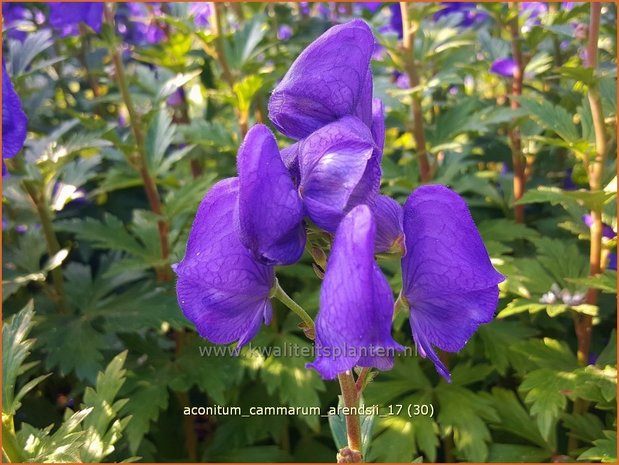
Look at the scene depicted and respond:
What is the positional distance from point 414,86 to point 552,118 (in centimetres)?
63

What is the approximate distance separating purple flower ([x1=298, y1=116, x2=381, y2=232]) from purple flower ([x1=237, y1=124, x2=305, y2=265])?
26 millimetres

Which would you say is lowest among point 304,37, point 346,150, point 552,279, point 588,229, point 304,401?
point 304,401

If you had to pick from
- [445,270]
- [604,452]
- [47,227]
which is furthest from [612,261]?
[47,227]

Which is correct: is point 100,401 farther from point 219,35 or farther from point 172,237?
point 219,35

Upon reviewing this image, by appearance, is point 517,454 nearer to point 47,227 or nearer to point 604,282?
point 604,282

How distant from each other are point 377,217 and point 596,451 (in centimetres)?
88

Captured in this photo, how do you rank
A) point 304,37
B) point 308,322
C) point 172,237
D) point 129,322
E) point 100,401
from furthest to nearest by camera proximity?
point 304,37, point 172,237, point 129,322, point 100,401, point 308,322

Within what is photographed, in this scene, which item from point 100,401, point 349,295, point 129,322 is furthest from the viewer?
point 129,322

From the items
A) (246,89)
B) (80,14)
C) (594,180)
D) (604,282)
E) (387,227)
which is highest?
(80,14)

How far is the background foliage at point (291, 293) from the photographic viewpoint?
1.64 meters


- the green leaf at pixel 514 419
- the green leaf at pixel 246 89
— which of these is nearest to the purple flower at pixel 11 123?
the green leaf at pixel 246 89

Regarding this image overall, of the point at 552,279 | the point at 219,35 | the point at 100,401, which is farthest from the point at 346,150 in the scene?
the point at 219,35

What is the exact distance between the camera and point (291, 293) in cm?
225

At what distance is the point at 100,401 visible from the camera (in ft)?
4.41
